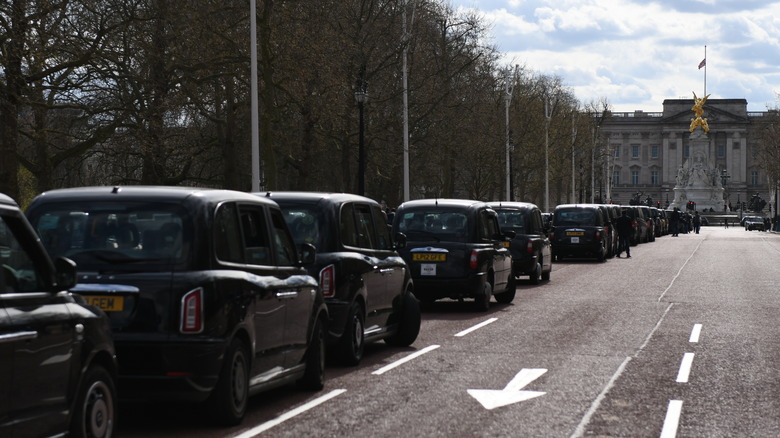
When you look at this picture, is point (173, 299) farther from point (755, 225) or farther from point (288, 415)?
point (755, 225)

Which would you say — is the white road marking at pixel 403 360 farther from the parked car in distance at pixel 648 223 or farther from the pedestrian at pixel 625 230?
the parked car in distance at pixel 648 223

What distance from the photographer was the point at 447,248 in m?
19.6

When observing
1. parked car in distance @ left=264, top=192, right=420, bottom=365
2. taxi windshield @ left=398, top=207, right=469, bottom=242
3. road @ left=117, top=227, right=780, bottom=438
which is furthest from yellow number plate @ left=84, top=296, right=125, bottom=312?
taxi windshield @ left=398, top=207, right=469, bottom=242

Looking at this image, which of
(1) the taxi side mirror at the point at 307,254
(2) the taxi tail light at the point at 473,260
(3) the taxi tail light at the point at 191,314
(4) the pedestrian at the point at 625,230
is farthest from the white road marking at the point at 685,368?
(4) the pedestrian at the point at 625,230

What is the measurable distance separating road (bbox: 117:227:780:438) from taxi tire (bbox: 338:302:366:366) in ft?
0.48

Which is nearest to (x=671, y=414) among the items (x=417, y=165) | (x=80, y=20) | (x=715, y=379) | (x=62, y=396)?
(x=715, y=379)

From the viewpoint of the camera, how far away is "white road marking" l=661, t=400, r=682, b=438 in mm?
9062

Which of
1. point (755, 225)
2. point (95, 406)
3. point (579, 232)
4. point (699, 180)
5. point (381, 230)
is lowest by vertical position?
point (755, 225)

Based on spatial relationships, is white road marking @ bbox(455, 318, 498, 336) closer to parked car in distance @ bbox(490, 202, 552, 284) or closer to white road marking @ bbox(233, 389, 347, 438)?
white road marking @ bbox(233, 389, 347, 438)

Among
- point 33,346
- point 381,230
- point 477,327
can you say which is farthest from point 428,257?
point 33,346

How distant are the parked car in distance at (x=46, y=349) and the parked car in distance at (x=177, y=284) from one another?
0.91m

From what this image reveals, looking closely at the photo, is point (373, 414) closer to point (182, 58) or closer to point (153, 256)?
point (153, 256)

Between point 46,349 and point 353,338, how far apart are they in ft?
20.3

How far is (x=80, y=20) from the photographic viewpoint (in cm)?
3306
